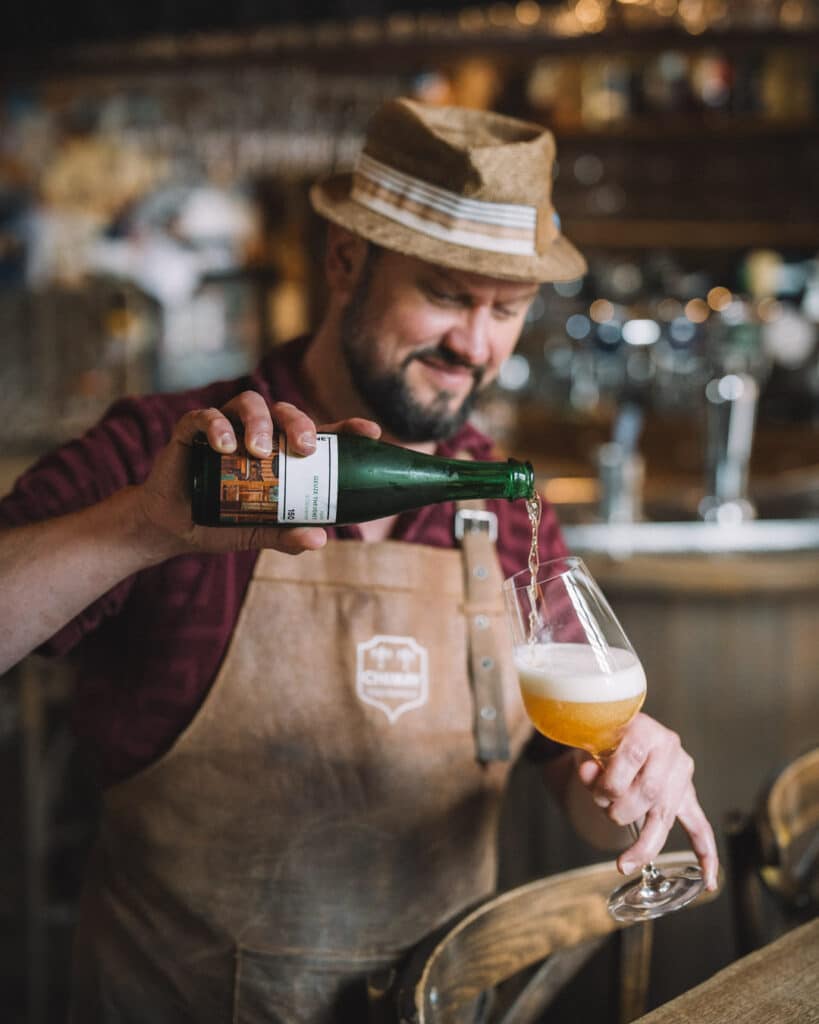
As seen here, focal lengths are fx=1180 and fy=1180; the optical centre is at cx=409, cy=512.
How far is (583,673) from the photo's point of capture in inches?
46.6

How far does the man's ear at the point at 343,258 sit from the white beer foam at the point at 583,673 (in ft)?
1.97

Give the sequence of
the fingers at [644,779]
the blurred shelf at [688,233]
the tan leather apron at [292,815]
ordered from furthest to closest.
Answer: the blurred shelf at [688,233]
the tan leather apron at [292,815]
the fingers at [644,779]

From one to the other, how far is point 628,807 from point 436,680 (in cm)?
39

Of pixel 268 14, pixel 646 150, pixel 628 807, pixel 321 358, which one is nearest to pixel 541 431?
pixel 646 150

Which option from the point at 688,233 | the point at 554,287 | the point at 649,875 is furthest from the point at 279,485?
the point at 688,233

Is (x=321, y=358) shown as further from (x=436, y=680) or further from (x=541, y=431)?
(x=541, y=431)

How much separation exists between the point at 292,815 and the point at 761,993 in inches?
22.5

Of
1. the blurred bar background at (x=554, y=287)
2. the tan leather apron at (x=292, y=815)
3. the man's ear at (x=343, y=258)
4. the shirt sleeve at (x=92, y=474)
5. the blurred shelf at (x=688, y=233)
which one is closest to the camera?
the shirt sleeve at (x=92, y=474)

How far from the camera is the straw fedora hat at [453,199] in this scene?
1433 mm

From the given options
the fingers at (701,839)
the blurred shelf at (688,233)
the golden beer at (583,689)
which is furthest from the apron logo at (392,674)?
the blurred shelf at (688,233)

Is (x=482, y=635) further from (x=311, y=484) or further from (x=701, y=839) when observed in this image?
(x=311, y=484)

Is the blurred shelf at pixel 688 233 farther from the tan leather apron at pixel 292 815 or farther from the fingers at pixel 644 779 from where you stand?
→ the fingers at pixel 644 779

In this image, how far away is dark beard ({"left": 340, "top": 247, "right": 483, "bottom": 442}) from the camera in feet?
4.85

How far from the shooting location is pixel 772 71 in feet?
17.9
